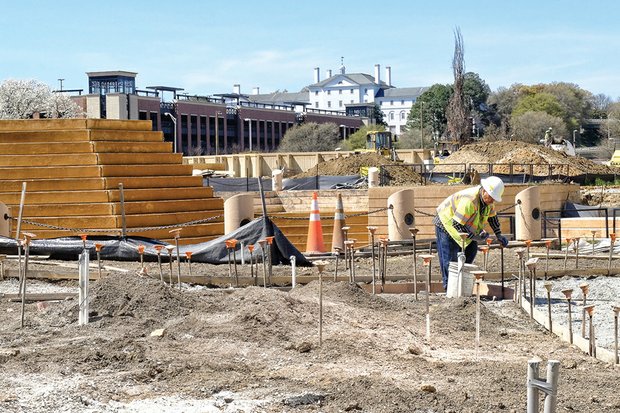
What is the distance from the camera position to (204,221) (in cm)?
1980

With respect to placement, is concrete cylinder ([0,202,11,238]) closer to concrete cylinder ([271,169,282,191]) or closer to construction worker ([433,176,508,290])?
construction worker ([433,176,508,290])

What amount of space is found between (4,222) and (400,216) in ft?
22.9

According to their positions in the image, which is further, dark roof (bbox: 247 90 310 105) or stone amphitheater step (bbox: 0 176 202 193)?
dark roof (bbox: 247 90 310 105)

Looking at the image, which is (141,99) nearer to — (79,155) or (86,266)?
(79,155)

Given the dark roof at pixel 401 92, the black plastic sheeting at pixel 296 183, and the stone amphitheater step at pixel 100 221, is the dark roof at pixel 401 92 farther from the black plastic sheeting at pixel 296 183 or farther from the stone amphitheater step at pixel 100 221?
the stone amphitheater step at pixel 100 221

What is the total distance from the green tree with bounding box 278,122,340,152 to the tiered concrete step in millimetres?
73727

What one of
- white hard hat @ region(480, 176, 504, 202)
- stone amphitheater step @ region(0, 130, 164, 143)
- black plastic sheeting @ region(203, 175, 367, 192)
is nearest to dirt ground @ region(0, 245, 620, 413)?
white hard hat @ region(480, 176, 504, 202)

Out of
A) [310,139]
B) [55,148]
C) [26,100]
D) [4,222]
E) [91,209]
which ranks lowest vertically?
[4,222]

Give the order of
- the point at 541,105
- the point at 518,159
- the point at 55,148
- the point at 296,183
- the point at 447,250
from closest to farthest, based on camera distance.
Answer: the point at 447,250 < the point at 55,148 < the point at 296,183 < the point at 518,159 < the point at 541,105

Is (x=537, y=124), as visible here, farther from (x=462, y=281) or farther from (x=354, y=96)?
(x=462, y=281)

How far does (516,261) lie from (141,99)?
67015 millimetres

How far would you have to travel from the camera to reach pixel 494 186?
38.8ft

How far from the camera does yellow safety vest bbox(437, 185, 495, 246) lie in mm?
12172

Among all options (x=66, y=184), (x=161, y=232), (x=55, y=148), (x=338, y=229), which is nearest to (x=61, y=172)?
(x=66, y=184)
